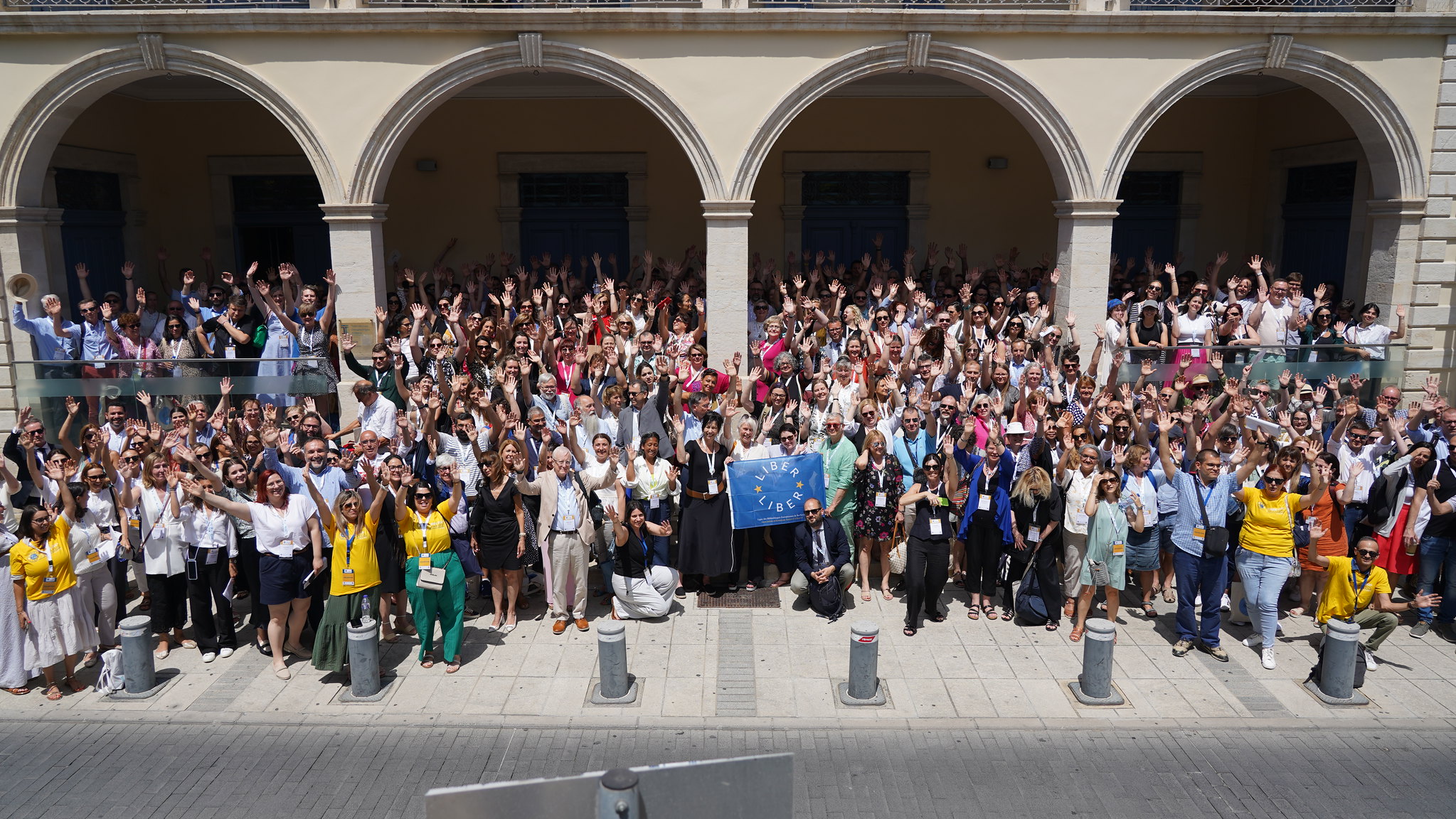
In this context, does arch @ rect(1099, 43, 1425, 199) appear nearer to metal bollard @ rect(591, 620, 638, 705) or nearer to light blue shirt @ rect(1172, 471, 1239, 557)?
light blue shirt @ rect(1172, 471, 1239, 557)

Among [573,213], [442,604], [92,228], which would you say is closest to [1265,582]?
[442,604]

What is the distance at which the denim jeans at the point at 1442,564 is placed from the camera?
8.29 metres

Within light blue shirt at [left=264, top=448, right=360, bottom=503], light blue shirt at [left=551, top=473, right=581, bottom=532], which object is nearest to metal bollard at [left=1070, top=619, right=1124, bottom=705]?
light blue shirt at [left=551, top=473, right=581, bottom=532]

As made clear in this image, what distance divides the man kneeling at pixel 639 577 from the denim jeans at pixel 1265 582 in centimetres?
478

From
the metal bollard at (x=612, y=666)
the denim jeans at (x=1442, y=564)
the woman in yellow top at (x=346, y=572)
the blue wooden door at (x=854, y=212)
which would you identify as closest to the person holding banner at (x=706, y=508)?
the metal bollard at (x=612, y=666)

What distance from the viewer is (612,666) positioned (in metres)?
7.14

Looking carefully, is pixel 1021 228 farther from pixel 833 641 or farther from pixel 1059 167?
pixel 833 641

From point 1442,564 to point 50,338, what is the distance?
1450 centimetres

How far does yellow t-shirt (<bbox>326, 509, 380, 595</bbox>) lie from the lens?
7.28 m

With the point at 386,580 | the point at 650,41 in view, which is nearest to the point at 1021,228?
the point at 650,41

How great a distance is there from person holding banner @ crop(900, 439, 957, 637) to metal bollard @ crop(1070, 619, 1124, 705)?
1449 millimetres

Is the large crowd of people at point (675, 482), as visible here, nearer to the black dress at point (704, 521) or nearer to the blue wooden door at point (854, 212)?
the black dress at point (704, 521)

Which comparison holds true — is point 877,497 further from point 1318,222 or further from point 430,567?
point 1318,222

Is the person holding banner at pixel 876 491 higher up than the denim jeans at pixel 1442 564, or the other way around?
the person holding banner at pixel 876 491
